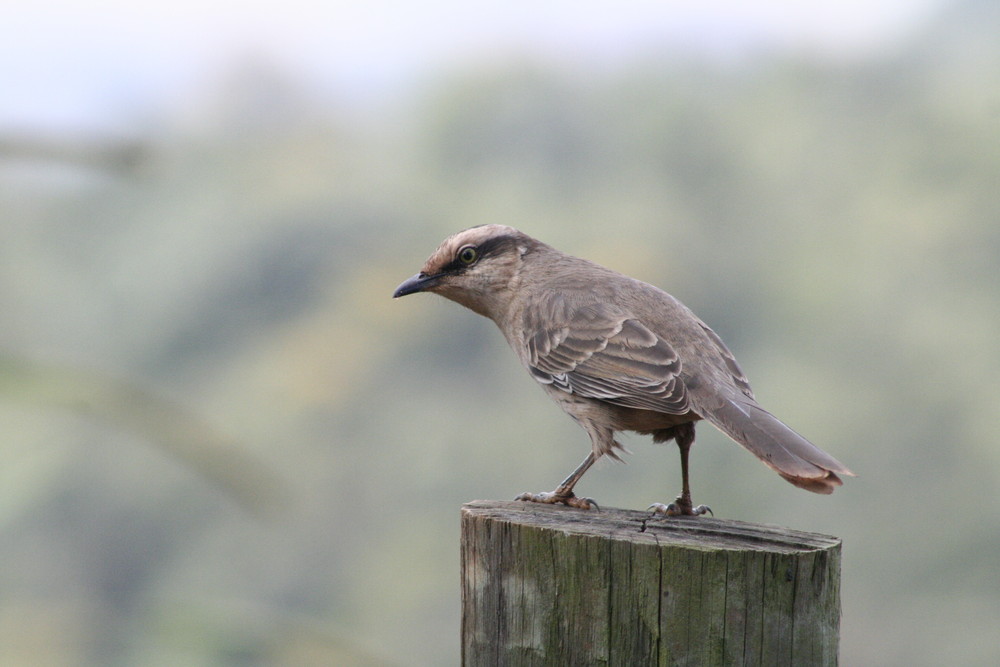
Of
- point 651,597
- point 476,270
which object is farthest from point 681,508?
point 476,270

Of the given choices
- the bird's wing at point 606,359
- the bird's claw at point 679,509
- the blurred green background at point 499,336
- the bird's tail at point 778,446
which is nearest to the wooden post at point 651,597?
the bird's tail at point 778,446

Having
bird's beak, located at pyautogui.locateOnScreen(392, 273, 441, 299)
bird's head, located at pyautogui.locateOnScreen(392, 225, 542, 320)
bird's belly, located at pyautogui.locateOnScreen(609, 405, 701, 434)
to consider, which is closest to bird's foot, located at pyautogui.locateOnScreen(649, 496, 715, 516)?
bird's belly, located at pyautogui.locateOnScreen(609, 405, 701, 434)

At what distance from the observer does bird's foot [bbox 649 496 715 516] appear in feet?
12.8

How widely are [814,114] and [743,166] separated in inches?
92.4

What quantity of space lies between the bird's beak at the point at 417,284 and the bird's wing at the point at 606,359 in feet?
1.79

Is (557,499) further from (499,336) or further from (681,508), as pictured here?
(499,336)

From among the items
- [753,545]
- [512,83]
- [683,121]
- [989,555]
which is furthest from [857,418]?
[753,545]

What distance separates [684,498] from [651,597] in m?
1.27

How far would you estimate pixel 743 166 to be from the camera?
26797mm

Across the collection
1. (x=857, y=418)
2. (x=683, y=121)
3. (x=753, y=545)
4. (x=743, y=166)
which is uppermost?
(x=683, y=121)

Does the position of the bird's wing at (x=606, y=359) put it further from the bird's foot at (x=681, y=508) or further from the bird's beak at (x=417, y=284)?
the bird's beak at (x=417, y=284)

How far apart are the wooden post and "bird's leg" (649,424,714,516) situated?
75cm

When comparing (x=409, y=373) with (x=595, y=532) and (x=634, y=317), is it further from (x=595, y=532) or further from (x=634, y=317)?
(x=595, y=532)

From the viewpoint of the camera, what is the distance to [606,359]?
4.52 meters
